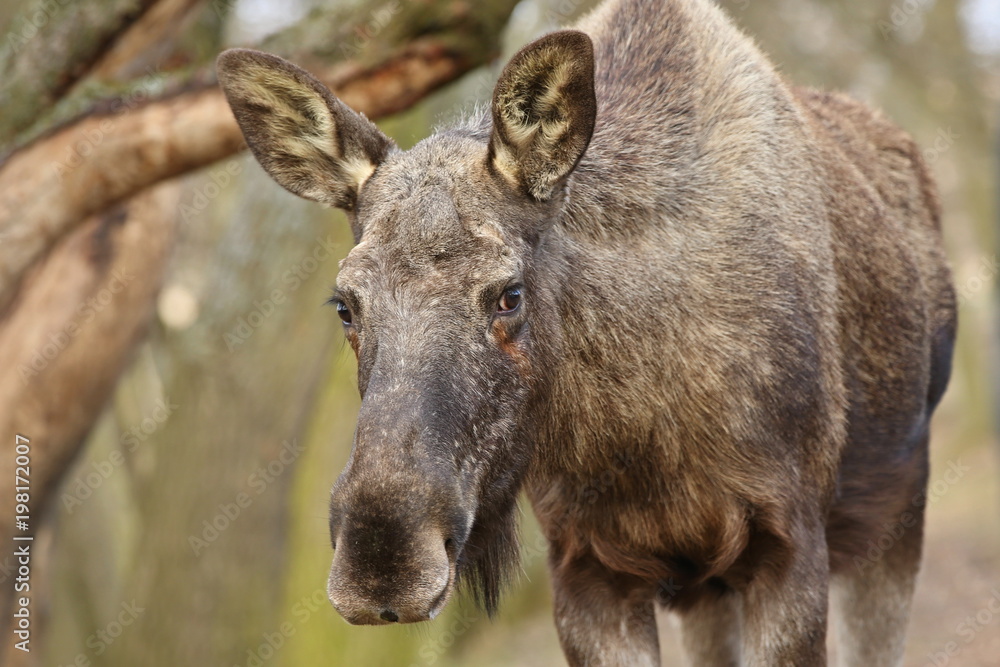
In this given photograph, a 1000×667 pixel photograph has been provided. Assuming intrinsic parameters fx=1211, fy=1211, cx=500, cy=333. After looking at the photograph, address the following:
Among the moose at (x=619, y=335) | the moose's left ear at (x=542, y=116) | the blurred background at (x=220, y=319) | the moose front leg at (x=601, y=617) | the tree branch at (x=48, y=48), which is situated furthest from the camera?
the tree branch at (x=48, y=48)

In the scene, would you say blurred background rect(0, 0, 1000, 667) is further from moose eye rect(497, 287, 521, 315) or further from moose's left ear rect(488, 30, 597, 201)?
moose's left ear rect(488, 30, 597, 201)

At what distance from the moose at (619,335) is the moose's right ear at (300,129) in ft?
0.04

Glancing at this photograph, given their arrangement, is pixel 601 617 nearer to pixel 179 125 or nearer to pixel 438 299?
pixel 438 299

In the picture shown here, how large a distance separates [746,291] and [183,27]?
546 cm

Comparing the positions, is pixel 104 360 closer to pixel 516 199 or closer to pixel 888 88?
pixel 516 199

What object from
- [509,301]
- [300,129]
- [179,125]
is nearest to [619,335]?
[509,301]

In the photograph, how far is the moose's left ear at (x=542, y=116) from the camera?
14.5ft

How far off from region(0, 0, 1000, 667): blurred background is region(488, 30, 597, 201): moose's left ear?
1914mm

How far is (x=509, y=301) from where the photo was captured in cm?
434

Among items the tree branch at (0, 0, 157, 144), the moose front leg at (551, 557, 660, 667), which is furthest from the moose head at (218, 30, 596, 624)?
the tree branch at (0, 0, 157, 144)

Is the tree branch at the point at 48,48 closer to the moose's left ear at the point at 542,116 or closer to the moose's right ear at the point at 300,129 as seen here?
the moose's right ear at the point at 300,129

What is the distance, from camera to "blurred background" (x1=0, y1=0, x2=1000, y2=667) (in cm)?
766

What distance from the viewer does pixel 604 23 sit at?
607cm

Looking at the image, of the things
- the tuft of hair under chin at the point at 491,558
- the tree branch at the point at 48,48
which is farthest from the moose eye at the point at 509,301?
the tree branch at the point at 48,48
